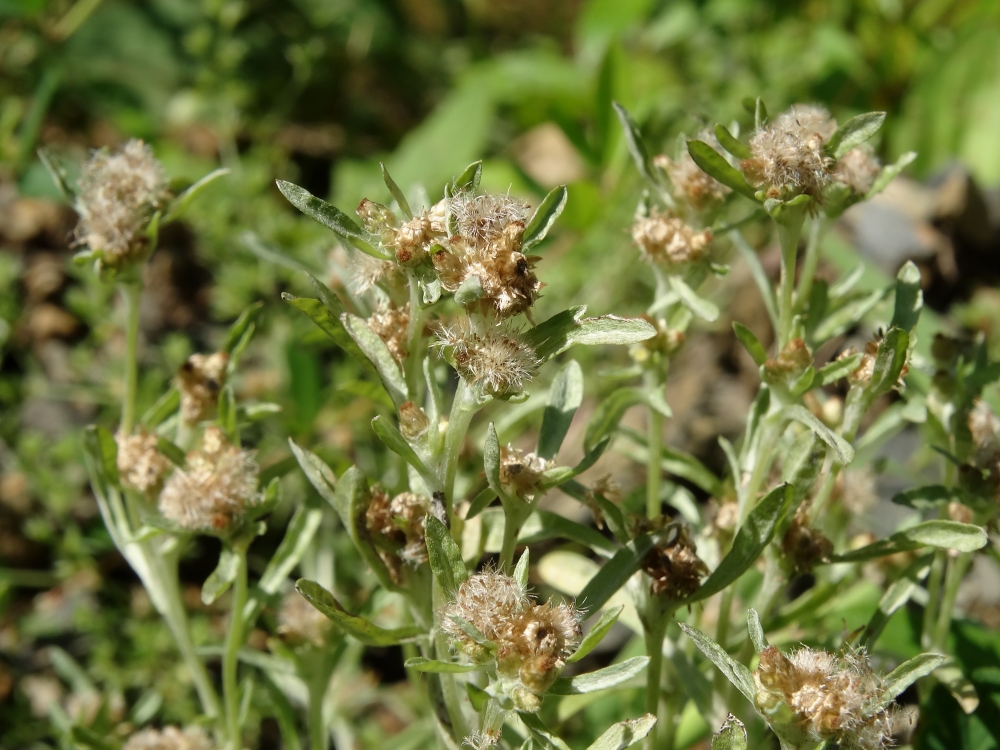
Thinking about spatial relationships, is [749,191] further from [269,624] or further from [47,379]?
[47,379]

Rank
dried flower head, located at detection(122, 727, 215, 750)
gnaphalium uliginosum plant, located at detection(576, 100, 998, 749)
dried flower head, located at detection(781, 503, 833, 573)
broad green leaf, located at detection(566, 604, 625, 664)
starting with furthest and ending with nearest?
dried flower head, located at detection(122, 727, 215, 750) → dried flower head, located at detection(781, 503, 833, 573) → gnaphalium uliginosum plant, located at detection(576, 100, 998, 749) → broad green leaf, located at detection(566, 604, 625, 664)

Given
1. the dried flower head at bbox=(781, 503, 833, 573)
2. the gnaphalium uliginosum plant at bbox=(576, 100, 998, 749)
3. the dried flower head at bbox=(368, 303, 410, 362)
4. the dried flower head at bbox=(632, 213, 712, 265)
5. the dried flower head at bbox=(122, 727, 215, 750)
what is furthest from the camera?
the dried flower head at bbox=(122, 727, 215, 750)

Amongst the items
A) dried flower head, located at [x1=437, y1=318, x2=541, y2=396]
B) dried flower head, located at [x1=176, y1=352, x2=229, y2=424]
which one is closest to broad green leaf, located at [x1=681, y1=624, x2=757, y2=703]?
dried flower head, located at [x1=437, y1=318, x2=541, y2=396]

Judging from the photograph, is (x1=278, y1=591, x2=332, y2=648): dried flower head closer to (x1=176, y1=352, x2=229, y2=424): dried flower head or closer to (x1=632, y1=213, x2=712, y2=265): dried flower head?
(x1=176, y1=352, x2=229, y2=424): dried flower head

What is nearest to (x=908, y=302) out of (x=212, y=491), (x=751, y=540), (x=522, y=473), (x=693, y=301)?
(x=693, y=301)

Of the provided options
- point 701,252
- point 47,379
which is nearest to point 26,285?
point 47,379

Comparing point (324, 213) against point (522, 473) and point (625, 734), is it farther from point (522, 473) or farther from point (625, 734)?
point (625, 734)
